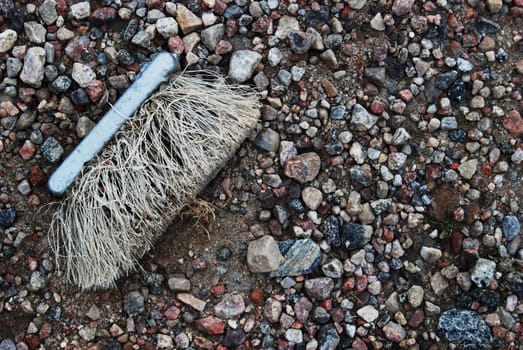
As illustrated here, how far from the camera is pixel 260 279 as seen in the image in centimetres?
A: 322

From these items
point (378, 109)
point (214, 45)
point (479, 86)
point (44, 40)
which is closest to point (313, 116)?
point (378, 109)

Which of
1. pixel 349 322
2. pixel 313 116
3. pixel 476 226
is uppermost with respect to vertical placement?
pixel 313 116

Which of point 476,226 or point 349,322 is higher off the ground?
point 476,226

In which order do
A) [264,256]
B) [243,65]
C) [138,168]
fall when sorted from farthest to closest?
[243,65] → [264,256] → [138,168]

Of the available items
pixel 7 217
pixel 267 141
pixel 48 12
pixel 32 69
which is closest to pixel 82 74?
pixel 32 69

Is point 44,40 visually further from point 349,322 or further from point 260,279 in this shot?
point 349,322

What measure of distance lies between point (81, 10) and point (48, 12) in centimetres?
13

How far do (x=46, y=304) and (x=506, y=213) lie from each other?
1842mm

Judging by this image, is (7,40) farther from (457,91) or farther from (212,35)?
(457,91)

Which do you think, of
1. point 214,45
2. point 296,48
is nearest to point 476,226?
point 296,48

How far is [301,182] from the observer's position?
3271 millimetres

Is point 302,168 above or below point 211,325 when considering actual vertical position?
above

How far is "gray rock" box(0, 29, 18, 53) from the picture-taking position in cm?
321

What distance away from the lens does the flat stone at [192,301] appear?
3.20 m
